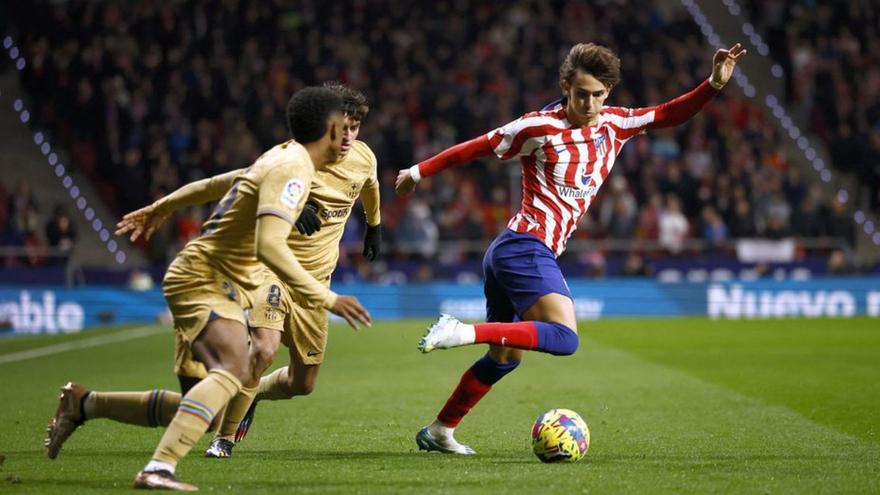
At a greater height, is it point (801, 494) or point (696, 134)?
point (696, 134)

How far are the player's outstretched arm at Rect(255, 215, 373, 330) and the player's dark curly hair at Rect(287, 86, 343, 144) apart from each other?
0.55 meters

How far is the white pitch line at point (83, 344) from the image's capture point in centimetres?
1526

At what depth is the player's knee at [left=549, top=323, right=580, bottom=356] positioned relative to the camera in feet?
22.8

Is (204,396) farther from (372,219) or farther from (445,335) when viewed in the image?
(372,219)

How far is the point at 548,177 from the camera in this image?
7.47 m

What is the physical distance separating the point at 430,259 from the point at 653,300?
3.92 m

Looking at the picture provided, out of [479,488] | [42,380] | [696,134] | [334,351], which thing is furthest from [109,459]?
[696,134]

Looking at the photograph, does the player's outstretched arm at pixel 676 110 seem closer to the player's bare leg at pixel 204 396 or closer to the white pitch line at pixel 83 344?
the player's bare leg at pixel 204 396

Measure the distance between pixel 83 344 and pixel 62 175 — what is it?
7.93 metres

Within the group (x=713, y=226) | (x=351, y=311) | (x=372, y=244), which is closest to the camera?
(x=351, y=311)

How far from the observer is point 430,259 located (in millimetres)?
22062

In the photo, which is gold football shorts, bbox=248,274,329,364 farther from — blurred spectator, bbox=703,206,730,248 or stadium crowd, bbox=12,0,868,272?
blurred spectator, bbox=703,206,730,248

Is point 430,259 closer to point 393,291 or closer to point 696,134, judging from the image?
point 393,291

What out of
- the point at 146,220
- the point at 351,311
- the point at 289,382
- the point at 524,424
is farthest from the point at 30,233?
the point at 351,311
